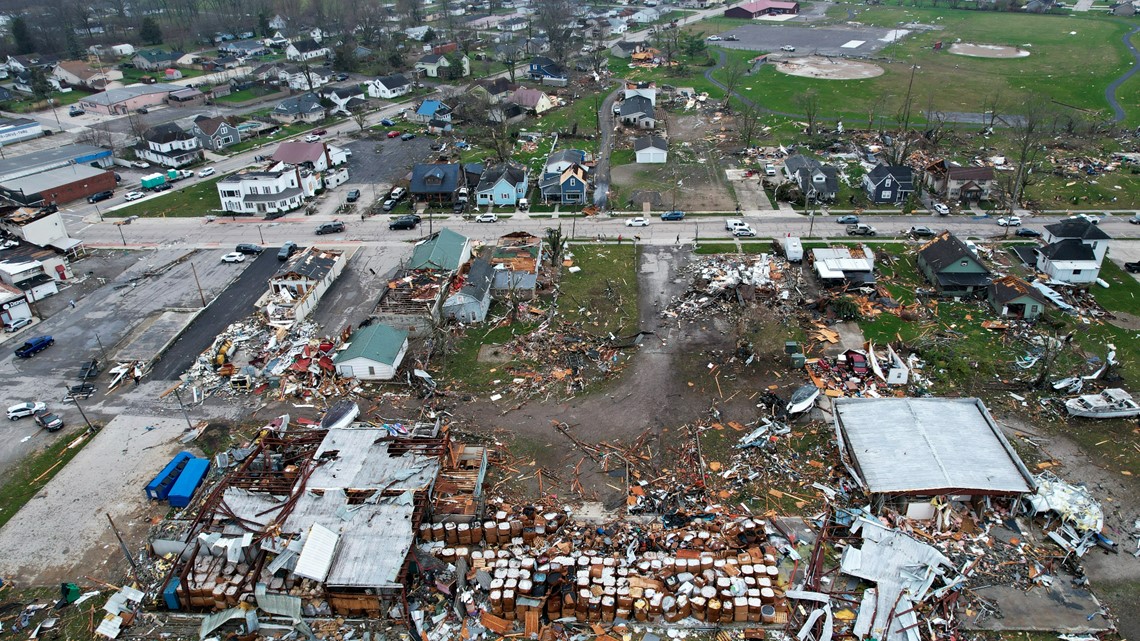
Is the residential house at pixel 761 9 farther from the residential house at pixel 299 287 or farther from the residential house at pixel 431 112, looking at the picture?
the residential house at pixel 299 287

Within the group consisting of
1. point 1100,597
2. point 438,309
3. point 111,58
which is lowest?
point 1100,597

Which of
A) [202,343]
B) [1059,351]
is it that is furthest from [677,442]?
[202,343]

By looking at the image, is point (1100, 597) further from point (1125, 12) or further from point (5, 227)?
point (1125, 12)

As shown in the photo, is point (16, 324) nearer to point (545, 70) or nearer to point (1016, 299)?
point (1016, 299)

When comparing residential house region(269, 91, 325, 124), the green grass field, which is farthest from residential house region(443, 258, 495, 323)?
the green grass field

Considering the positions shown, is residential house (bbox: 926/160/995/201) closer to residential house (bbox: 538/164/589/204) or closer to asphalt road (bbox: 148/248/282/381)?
residential house (bbox: 538/164/589/204)

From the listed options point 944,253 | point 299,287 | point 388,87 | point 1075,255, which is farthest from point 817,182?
point 388,87

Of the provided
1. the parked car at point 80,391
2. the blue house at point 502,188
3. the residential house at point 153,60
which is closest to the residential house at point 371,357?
the parked car at point 80,391
